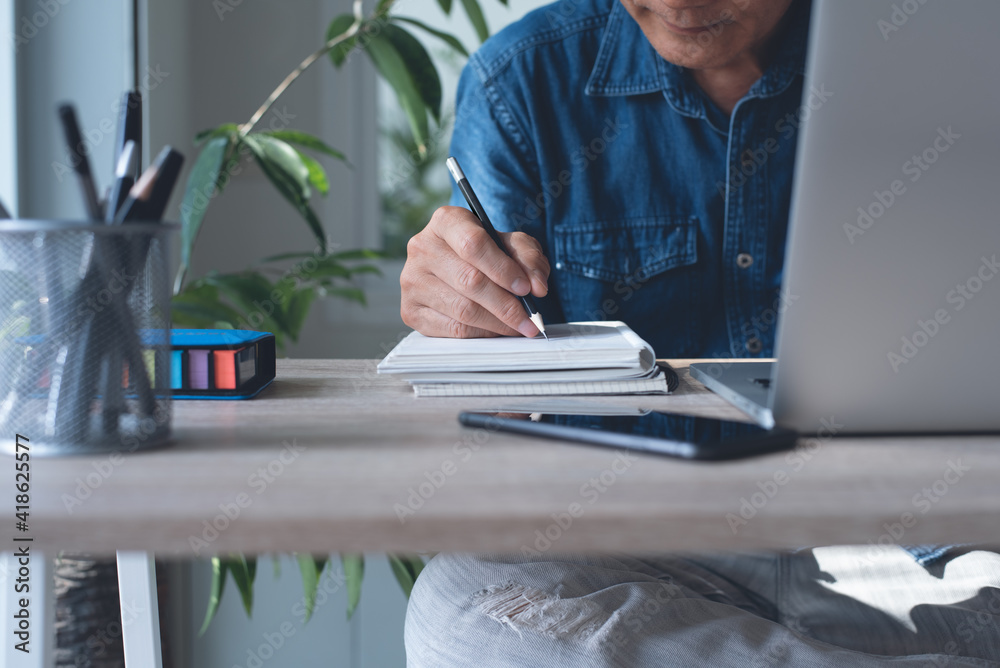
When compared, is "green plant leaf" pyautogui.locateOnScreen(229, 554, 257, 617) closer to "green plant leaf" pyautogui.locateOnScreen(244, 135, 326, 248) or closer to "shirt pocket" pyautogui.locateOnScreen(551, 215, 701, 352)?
"green plant leaf" pyautogui.locateOnScreen(244, 135, 326, 248)

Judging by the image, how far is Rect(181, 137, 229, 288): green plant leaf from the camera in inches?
54.1

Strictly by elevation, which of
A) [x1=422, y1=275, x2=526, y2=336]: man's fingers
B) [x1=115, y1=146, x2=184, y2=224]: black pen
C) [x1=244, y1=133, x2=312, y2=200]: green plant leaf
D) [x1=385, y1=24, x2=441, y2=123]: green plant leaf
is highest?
[x1=385, y1=24, x2=441, y2=123]: green plant leaf

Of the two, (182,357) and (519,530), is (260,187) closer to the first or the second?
(182,357)

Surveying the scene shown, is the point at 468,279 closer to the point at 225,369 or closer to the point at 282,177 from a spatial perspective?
the point at 225,369

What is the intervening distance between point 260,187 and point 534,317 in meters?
2.04

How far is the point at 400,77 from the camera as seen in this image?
4.93ft

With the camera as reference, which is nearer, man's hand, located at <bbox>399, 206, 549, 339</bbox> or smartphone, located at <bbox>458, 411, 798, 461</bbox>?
smartphone, located at <bbox>458, 411, 798, 461</bbox>

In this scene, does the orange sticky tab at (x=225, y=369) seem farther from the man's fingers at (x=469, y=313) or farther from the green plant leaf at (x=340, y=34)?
the green plant leaf at (x=340, y=34)

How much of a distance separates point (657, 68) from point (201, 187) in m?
0.78

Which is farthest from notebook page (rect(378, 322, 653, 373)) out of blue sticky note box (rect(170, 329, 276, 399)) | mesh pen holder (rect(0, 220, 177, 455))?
mesh pen holder (rect(0, 220, 177, 455))

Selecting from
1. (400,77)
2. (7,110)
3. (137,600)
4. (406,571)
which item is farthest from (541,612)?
(7,110)

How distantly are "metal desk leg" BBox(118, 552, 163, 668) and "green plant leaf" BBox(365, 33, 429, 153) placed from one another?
91cm

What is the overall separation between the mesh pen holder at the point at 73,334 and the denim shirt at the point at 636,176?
32.6 inches

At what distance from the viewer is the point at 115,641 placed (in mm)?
1407
